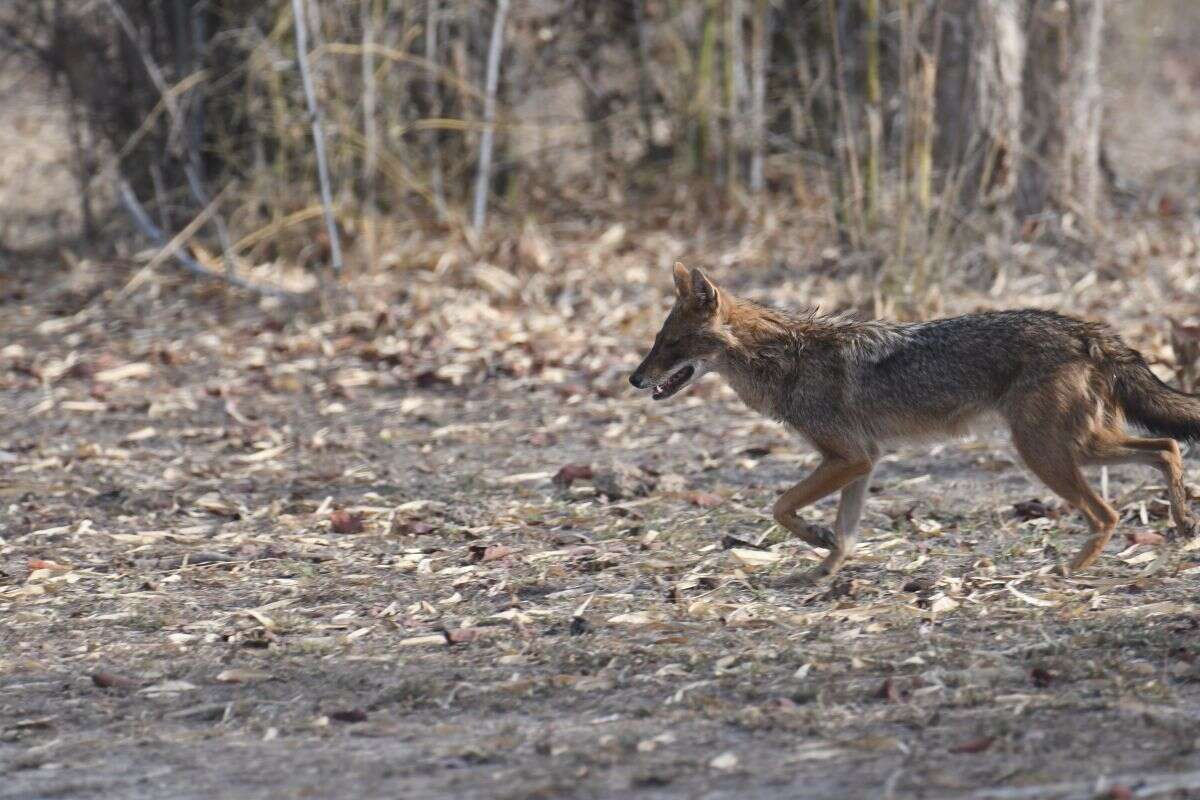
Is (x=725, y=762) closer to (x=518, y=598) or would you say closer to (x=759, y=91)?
(x=518, y=598)

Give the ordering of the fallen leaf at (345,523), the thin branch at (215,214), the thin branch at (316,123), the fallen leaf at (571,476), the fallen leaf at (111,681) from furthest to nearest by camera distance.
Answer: the thin branch at (215,214) < the thin branch at (316,123) < the fallen leaf at (571,476) < the fallen leaf at (345,523) < the fallen leaf at (111,681)

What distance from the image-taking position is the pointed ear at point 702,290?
7.24 m

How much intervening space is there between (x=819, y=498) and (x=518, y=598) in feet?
4.41

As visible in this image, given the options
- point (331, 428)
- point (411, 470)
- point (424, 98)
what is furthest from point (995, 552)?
point (424, 98)

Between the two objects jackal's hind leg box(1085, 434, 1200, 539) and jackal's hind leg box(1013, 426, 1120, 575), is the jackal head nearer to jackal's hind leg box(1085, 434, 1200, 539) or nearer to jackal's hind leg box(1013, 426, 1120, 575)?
jackal's hind leg box(1013, 426, 1120, 575)

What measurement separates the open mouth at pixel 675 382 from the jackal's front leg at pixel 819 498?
823 millimetres

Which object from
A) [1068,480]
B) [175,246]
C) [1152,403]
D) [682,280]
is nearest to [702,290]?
[682,280]

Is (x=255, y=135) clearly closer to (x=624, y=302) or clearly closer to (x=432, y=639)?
(x=624, y=302)

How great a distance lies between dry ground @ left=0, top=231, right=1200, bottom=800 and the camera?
4.73m

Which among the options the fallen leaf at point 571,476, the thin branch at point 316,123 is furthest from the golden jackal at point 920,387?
the thin branch at point 316,123

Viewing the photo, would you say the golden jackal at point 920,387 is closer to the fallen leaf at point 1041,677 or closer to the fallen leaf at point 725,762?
the fallen leaf at point 1041,677

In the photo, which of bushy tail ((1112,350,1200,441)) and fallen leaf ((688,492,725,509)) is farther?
fallen leaf ((688,492,725,509))

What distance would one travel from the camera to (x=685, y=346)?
737cm

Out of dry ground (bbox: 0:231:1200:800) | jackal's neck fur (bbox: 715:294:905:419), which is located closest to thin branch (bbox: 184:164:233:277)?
dry ground (bbox: 0:231:1200:800)
